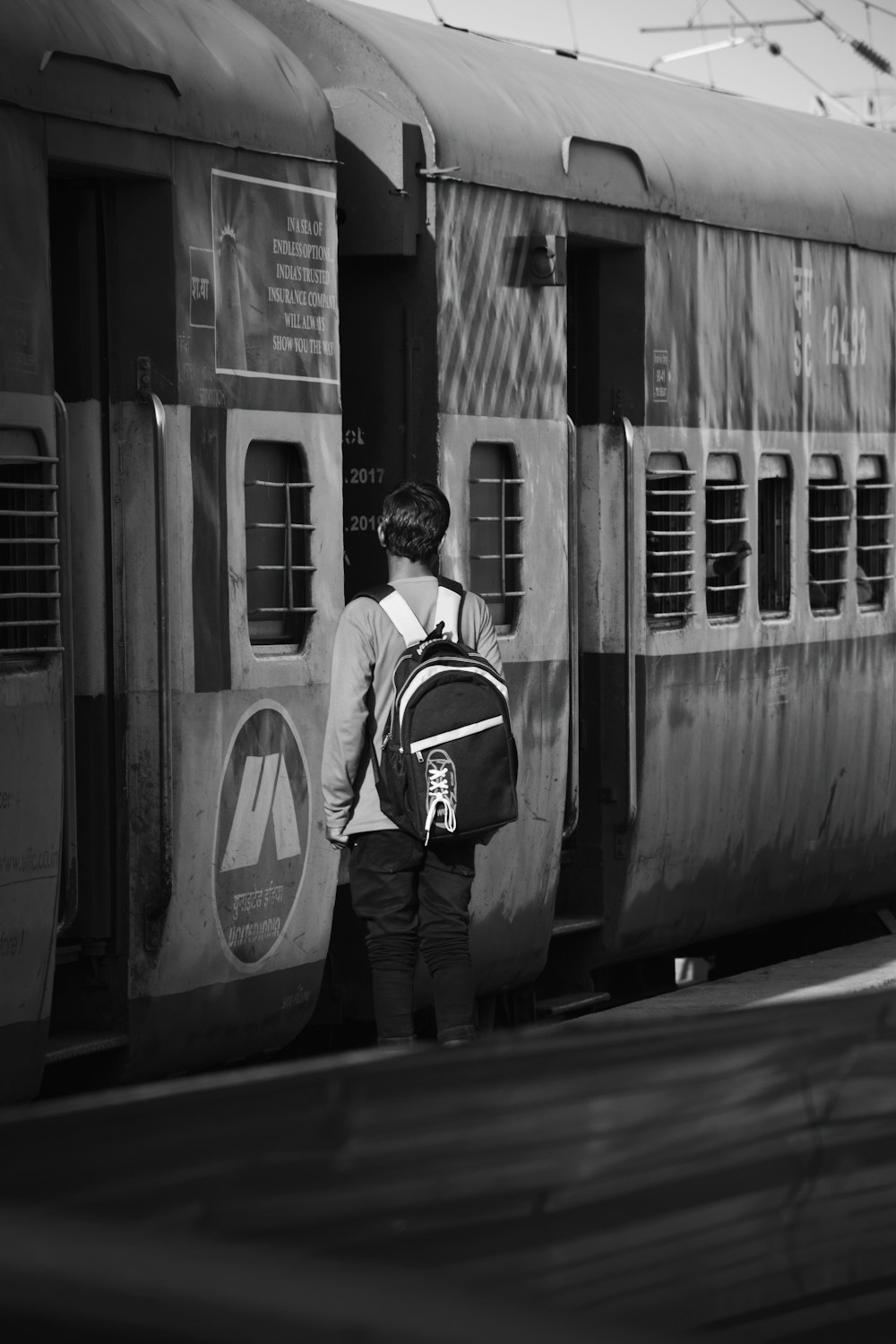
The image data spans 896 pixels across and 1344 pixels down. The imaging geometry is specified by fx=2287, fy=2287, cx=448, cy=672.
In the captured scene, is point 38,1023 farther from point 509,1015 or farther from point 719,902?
point 719,902

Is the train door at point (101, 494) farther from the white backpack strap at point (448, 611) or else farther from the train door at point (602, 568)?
the train door at point (602, 568)

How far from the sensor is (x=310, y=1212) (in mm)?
1500

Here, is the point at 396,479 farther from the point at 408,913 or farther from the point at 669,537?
the point at 669,537

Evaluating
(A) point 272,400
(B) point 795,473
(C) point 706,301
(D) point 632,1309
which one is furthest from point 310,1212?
(B) point 795,473

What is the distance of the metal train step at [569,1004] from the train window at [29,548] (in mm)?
3217

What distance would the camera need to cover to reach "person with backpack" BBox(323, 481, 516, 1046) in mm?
5770

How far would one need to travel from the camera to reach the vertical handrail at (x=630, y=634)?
26.9ft

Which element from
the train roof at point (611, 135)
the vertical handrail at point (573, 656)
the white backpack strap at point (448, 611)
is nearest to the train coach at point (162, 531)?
the white backpack strap at point (448, 611)

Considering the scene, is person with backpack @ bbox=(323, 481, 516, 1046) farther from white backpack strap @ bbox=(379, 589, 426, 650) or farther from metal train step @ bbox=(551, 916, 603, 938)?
metal train step @ bbox=(551, 916, 603, 938)

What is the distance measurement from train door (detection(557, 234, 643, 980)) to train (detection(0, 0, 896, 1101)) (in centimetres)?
2

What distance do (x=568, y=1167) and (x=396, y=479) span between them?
5.55 m

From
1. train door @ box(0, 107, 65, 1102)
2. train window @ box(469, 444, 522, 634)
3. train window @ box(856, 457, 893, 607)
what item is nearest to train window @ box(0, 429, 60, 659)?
train door @ box(0, 107, 65, 1102)

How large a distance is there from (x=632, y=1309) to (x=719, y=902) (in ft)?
25.3

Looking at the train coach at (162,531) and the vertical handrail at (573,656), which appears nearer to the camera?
the train coach at (162,531)
